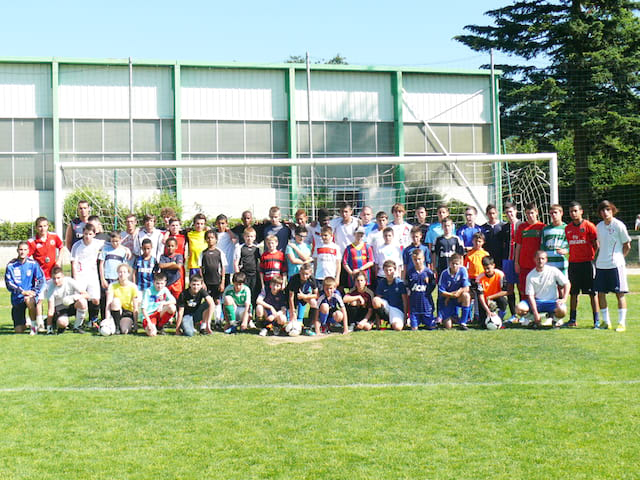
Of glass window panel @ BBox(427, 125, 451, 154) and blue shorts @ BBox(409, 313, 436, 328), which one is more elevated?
glass window panel @ BBox(427, 125, 451, 154)

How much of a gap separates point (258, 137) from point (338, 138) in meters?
3.36

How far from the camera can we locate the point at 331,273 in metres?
9.69

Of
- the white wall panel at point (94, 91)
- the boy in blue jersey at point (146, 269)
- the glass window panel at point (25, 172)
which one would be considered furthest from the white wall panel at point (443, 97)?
the boy in blue jersey at point (146, 269)

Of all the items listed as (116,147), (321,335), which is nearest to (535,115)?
(116,147)

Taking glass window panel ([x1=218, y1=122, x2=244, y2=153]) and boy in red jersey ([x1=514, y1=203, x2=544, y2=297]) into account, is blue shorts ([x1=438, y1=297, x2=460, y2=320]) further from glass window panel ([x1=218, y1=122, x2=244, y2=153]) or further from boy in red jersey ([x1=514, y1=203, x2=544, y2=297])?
glass window panel ([x1=218, y1=122, x2=244, y2=153])

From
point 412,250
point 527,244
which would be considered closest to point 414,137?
point 527,244

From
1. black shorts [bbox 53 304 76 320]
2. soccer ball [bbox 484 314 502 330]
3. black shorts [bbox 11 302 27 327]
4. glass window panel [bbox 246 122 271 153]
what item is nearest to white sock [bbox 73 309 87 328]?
black shorts [bbox 53 304 76 320]

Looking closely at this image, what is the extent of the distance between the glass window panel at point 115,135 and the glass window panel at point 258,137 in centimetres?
485

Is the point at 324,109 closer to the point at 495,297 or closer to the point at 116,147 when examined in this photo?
the point at 116,147

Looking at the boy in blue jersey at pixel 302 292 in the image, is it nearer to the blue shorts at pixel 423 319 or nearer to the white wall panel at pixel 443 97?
the blue shorts at pixel 423 319

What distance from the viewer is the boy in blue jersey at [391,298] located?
9.49 meters

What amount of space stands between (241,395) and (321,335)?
3323 mm

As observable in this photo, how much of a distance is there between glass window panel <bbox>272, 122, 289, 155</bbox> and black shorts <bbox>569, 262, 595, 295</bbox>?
20.3 meters

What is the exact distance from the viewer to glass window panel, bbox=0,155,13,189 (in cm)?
2730
